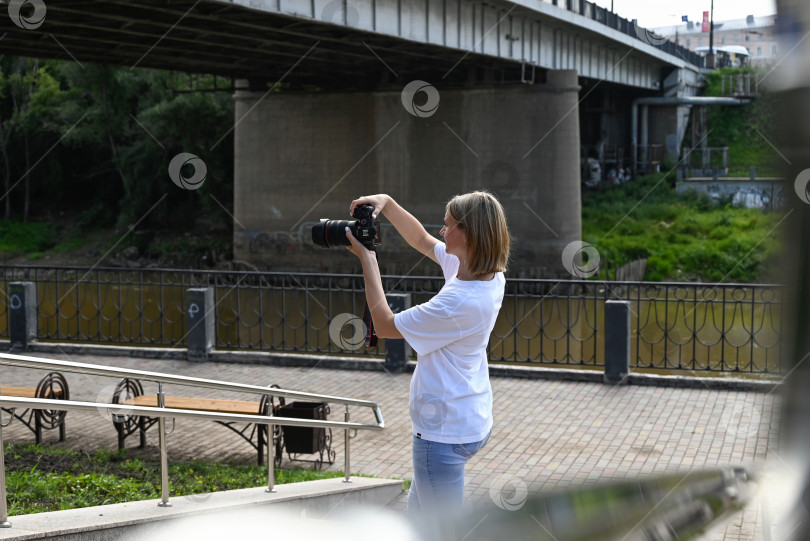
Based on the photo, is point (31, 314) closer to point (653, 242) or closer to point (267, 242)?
point (267, 242)

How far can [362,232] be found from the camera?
3.15 meters

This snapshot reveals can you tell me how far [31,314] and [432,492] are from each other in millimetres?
12386

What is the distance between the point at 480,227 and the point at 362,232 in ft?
1.34

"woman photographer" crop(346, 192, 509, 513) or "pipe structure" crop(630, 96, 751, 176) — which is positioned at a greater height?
"pipe structure" crop(630, 96, 751, 176)

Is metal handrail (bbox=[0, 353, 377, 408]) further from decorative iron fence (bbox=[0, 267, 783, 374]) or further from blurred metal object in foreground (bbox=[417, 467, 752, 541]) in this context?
decorative iron fence (bbox=[0, 267, 783, 374])

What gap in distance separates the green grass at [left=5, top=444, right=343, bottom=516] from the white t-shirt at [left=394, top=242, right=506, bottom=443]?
3239 millimetres

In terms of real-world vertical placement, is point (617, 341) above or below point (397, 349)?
above

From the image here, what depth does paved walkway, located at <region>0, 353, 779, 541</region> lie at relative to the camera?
818 cm

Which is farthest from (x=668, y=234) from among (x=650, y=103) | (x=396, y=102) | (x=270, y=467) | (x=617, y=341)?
(x=270, y=467)

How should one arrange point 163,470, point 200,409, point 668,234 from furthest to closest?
point 668,234 < point 200,409 < point 163,470

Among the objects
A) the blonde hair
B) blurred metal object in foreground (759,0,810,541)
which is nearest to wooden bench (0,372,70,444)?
the blonde hair

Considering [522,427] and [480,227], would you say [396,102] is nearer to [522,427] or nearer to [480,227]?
[522,427]

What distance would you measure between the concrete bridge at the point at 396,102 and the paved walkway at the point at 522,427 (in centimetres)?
1128

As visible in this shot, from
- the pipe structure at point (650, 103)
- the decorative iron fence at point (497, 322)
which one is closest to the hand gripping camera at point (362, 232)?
the decorative iron fence at point (497, 322)
